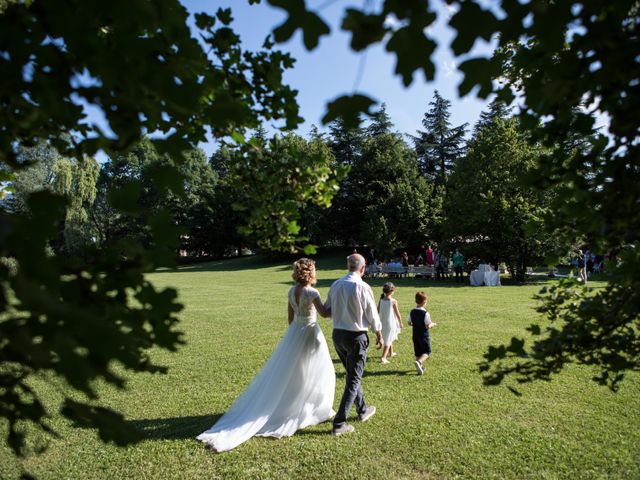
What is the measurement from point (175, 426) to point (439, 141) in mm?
60664

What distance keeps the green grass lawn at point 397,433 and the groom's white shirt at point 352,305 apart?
1.26 m

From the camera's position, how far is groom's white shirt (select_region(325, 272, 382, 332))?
5656 mm

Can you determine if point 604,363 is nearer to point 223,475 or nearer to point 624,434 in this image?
point 223,475

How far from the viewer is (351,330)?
5.67 meters

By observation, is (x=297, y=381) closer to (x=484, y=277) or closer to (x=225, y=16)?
(x=225, y=16)

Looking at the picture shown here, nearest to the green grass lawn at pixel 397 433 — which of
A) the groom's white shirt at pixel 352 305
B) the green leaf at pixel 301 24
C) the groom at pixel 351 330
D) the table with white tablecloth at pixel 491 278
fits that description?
the groom at pixel 351 330

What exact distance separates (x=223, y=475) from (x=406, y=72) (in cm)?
447

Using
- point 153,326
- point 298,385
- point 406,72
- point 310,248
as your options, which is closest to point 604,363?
point 310,248

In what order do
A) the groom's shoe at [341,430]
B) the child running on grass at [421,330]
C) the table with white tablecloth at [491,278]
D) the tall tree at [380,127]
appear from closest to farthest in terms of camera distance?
the groom's shoe at [341,430] → the child running on grass at [421,330] → the table with white tablecloth at [491,278] → the tall tree at [380,127]

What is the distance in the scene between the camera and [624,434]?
5344 mm

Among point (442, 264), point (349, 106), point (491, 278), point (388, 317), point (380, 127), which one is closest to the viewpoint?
point (349, 106)

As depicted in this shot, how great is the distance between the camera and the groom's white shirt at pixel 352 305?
566 cm

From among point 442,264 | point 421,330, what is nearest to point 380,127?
point 442,264

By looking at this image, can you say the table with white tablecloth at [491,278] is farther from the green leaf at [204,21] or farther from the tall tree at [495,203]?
the green leaf at [204,21]
